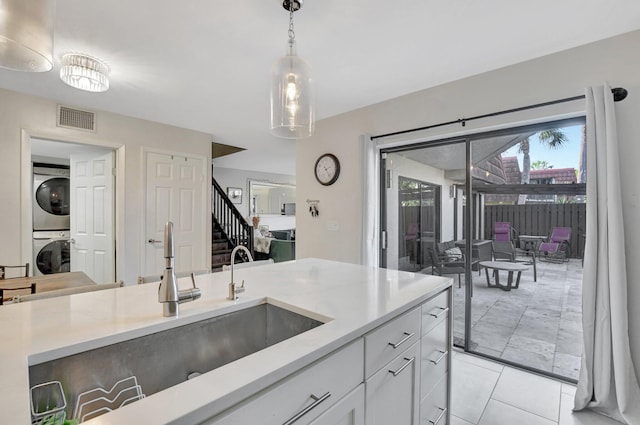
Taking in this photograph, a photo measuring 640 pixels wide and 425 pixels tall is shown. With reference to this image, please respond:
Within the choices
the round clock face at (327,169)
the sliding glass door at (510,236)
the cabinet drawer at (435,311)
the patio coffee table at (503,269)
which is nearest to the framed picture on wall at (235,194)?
the round clock face at (327,169)

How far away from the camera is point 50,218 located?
15.8 ft

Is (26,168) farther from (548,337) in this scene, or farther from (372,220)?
(548,337)

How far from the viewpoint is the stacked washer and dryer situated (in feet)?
15.1

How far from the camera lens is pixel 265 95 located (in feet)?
9.91

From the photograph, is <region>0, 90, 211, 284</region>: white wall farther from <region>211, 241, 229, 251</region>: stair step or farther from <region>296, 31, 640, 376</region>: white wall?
<region>296, 31, 640, 376</region>: white wall

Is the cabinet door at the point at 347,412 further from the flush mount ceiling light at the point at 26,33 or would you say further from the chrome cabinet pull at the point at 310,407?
the flush mount ceiling light at the point at 26,33

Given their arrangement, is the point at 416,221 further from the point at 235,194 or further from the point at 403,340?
the point at 235,194

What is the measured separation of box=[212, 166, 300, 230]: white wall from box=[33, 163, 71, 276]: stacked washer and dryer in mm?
2669

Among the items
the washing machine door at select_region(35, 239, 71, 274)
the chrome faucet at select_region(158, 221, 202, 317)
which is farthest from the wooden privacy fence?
the washing machine door at select_region(35, 239, 71, 274)

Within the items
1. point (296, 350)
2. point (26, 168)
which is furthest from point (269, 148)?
point (296, 350)

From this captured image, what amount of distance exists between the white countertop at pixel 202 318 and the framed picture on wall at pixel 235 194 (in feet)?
18.6

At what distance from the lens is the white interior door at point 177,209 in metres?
3.80

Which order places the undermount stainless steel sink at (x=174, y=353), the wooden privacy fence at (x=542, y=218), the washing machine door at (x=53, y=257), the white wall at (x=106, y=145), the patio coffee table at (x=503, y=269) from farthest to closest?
the washing machine door at (x=53, y=257), the white wall at (x=106, y=145), the patio coffee table at (x=503, y=269), the wooden privacy fence at (x=542, y=218), the undermount stainless steel sink at (x=174, y=353)

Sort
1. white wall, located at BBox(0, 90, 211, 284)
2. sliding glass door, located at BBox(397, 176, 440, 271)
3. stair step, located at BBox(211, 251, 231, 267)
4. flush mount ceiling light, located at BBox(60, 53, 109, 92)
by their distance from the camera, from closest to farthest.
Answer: flush mount ceiling light, located at BBox(60, 53, 109, 92) → white wall, located at BBox(0, 90, 211, 284) → sliding glass door, located at BBox(397, 176, 440, 271) → stair step, located at BBox(211, 251, 231, 267)
